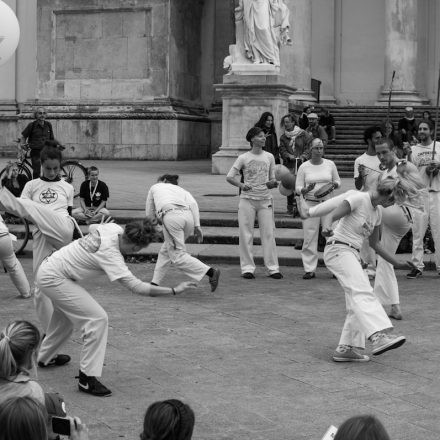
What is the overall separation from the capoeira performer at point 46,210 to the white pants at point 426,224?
15.2ft

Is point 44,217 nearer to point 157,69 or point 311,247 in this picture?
point 311,247

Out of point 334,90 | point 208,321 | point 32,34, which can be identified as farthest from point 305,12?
point 208,321

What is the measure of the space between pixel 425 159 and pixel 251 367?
588 centimetres

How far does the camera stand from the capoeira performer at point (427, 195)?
45.7ft

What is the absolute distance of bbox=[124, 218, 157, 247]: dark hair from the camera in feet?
25.8

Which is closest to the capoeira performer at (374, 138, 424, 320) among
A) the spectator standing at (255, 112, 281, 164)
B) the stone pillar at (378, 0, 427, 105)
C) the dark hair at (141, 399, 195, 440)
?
the spectator standing at (255, 112, 281, 164)

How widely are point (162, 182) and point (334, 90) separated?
21852 millimetres

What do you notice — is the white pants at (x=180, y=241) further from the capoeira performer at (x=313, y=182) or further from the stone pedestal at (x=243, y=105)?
the stone pedestal at (x=243, y=105)

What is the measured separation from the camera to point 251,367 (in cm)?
898

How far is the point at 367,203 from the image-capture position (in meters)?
9.41

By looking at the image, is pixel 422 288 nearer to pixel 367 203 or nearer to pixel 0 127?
pixel 367 203

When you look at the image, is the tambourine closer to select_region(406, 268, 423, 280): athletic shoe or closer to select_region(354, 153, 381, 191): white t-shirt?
select_region(354, 153, 381, 191): white t-shirt

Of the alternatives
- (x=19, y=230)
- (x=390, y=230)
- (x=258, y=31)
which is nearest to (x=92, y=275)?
(x=390, y=230)

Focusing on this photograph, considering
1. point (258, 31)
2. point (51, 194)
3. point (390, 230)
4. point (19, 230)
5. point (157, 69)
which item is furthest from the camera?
point (157, 69)
